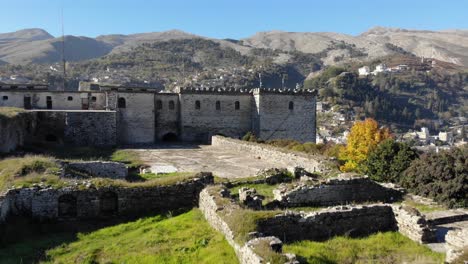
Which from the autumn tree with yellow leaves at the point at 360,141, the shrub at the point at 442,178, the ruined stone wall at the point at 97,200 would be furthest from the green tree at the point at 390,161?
the autumn tree with yellow leaves at the point at 360,141

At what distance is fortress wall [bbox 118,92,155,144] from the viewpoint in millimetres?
40094

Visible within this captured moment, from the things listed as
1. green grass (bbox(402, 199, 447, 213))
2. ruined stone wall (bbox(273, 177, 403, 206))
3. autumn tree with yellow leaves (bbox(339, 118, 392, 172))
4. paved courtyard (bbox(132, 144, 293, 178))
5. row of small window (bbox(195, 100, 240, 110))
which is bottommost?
autumn tree with yellow leaves (bbox(339, 118, 392, 172))

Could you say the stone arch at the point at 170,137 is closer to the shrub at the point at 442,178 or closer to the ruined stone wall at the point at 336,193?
the shrub at the point at 442,178

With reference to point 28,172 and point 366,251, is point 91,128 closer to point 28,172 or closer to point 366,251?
point 28,172

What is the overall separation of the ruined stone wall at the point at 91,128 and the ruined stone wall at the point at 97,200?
23.8 m

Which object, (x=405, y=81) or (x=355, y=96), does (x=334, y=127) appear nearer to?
(x=355, y=96)

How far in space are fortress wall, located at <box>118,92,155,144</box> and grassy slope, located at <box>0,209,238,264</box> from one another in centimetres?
2918

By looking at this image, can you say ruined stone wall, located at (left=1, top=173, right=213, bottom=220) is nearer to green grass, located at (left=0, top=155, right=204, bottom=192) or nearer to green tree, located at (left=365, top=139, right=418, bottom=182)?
green grass, located at (left=0, top=155, right=204, bottom=192)

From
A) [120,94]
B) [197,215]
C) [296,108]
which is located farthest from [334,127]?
[197,215]

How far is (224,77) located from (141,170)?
136479 millimetres

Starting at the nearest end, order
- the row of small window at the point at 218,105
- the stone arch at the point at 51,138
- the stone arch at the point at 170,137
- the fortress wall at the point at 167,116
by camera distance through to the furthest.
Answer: the stone arch at the point at 51,138, the fortress wall at the point at 167,116, the row of small window at the point at 218,105, the stone arch at the point at 170,137

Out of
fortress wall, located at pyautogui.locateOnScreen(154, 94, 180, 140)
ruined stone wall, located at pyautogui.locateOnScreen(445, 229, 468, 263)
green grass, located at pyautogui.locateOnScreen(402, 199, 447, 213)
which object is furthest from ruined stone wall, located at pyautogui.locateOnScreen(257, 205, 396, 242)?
fortress wall, located at pyautogui.locateOnScreen(154, 94, 180, 140)

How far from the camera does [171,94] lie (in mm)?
42875

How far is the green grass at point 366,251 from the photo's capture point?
8.81 m
